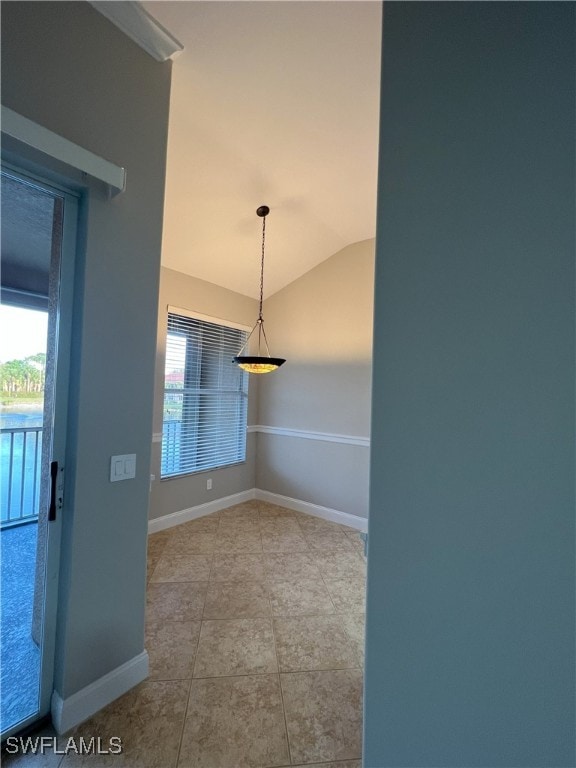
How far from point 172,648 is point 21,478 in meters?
1.29

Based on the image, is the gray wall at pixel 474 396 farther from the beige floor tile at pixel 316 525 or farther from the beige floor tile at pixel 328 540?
the beige floor tile at pixel 316 525

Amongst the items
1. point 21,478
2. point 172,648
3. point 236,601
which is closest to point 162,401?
point 21,478

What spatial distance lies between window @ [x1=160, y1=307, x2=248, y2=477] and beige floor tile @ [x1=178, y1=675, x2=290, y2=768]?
2.12 m

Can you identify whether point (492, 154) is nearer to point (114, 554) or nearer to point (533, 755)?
point (533, 755)

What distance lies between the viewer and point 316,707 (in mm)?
1478

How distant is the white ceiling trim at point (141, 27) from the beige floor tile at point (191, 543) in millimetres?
3517

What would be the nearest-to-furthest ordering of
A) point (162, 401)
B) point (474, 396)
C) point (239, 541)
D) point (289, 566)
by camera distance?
point (474, 396), point (289, 566), point (239, 541), point (162, 401)

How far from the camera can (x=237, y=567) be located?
8.72ft

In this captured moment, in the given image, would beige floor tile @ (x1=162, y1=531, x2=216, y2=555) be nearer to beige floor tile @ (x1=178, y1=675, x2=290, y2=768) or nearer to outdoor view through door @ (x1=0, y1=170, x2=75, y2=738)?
beige floor tile @ (x1=178, y1=675, x2=290, y2=768)

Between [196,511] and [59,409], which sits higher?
[59,409]

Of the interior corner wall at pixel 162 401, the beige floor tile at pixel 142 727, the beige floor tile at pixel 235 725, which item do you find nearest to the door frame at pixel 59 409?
the beige floor tile at pixel 142 727

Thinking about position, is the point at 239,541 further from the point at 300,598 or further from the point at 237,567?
the point at 300,598

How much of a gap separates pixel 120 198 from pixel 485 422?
1.76 m

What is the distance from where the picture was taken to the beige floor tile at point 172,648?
5.34ft
